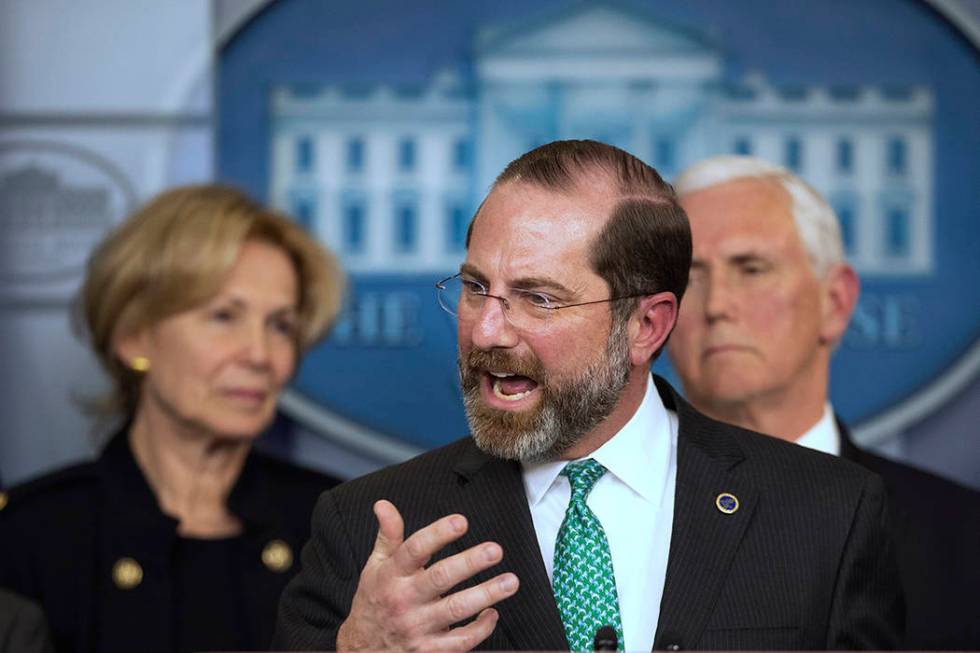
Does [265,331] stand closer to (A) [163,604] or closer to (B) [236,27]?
(A) [163,604]

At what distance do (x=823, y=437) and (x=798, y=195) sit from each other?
1.96 feet

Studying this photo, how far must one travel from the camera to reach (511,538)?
254cm

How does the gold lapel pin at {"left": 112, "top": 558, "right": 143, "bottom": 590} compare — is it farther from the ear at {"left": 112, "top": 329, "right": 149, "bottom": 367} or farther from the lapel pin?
the lapel pin

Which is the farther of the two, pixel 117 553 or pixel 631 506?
pixel 117 553

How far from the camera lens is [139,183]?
4.59 meters

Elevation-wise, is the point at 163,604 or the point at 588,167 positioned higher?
the point at 588,167

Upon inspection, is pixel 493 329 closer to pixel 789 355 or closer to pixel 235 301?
pixel 789 355

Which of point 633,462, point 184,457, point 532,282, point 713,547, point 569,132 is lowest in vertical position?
point 184,457

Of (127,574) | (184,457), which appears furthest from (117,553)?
(184,457)

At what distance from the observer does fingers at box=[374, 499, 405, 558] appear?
2232 mm

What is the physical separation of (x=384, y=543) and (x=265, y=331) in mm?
1853

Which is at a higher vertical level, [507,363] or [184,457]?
[507,363]

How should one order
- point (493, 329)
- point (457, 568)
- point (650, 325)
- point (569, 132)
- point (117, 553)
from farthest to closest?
point (569, 132) → point (117, 553) → point (650, 325) → point (493, 329) → point (457, 568)

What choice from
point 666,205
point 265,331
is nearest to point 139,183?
point 265,331
